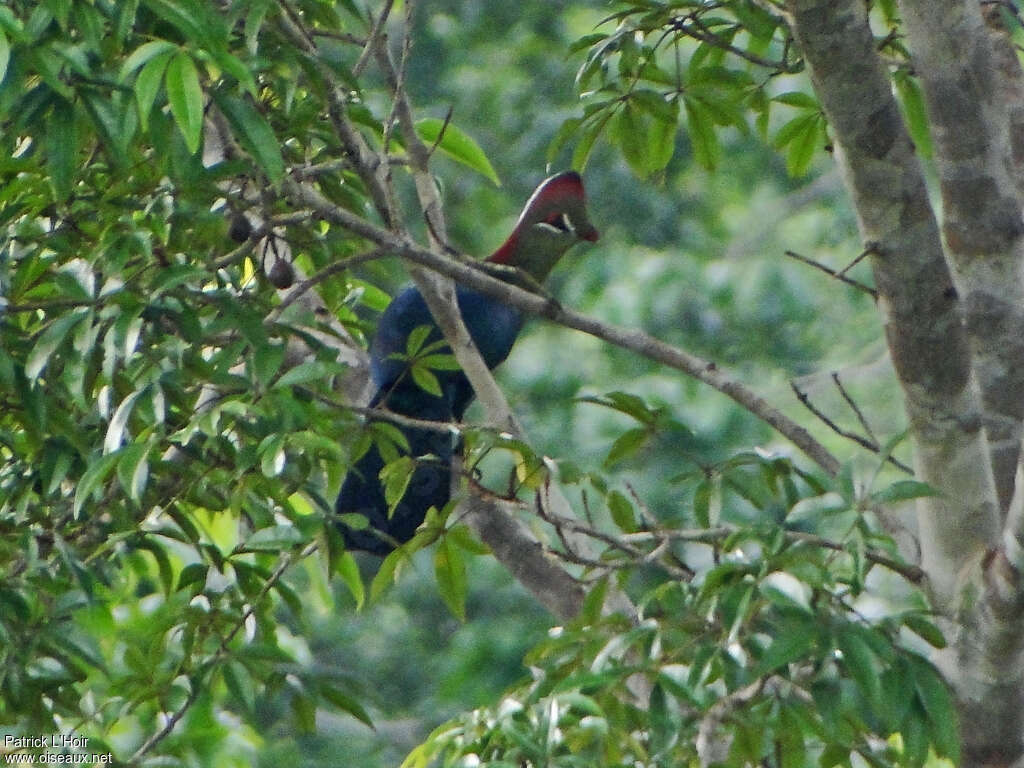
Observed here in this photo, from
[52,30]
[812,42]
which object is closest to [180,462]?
[52,30]

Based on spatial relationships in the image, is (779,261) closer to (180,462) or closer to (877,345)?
(877,345)

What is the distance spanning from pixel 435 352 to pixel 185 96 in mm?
1309

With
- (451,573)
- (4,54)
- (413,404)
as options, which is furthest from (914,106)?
(4,54)

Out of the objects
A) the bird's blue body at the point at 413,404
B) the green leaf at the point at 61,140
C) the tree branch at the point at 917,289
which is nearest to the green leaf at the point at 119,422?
the green leaf at the point at 61,140

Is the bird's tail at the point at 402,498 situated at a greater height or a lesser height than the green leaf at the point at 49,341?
lesser

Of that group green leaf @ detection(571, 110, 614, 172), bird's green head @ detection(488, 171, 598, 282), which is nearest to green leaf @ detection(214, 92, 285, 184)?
green leaf @ detection(571, 110, 614, 172)

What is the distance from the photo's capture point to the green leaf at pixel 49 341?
4.28 ft

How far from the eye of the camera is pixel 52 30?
1.18 meters

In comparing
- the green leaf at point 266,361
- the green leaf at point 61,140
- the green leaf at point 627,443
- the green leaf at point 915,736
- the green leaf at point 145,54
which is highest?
the green leaf at point 145,54

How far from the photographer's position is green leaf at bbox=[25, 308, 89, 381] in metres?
1.30

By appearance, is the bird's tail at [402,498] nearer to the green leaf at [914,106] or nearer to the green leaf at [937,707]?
the green leaf at [914,106]

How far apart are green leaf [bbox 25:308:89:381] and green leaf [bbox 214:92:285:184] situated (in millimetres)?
226

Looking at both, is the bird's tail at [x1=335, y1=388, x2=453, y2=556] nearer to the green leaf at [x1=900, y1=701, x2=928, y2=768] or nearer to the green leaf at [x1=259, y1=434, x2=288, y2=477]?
the green leaf at [x1=259, y1=434, x2=288, y2=477]

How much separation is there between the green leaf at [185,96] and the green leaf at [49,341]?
0.24 metres
